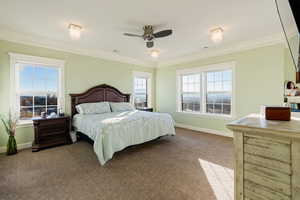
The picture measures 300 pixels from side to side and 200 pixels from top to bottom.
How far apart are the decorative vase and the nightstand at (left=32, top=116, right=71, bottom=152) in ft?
1.03

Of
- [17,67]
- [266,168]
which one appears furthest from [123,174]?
[17,67]

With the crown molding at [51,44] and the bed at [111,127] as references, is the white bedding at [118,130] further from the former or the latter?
the crown molding at [51,44]

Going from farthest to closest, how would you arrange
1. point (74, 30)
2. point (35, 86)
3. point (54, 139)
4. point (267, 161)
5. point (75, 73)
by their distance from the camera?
point (75, 73) < point (35, 86) < point (54, 139) < point (74, 30) < point (267, 161)

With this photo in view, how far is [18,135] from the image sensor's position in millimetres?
3283

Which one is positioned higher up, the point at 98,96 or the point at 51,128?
the point at 98,96

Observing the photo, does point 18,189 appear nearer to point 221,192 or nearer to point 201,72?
point 221,192

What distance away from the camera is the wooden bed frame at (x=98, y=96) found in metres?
4.05

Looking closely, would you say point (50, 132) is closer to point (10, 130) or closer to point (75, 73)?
point (10, 130)

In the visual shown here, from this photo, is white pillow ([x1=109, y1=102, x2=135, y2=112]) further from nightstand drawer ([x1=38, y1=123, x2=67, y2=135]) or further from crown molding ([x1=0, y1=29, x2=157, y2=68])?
crown molding ([x1=0, y1=29, x2=157, y2=68])

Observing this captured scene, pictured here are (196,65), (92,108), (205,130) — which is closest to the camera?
(92,108)

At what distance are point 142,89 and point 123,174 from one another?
4112 mm

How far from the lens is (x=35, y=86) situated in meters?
3.60

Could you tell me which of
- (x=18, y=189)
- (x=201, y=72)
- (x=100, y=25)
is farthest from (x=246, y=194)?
(x=201, y=72)

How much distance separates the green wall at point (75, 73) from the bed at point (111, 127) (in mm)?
292
